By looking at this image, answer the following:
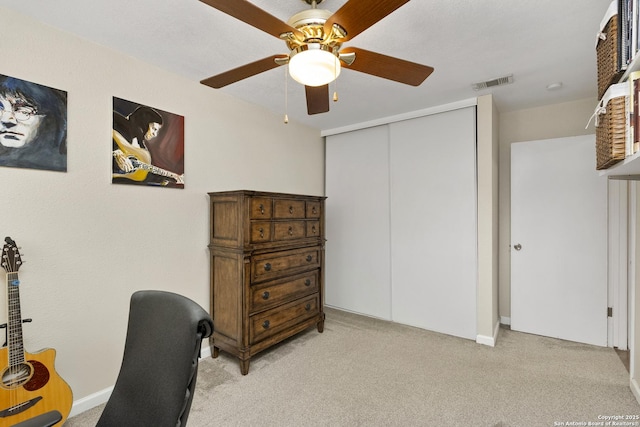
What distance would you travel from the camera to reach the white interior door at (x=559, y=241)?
2910 millimetres

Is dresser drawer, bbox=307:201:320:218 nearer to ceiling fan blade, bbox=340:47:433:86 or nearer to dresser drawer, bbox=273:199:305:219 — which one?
dresser drawer, bbox=273:199:305:219

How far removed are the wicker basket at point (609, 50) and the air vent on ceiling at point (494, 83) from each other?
3.56 ft

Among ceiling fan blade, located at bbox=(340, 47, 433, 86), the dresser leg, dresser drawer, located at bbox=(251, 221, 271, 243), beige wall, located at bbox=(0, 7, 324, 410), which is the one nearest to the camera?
ceiling fan blade, located at bbox=(340, 47, 433, 86)

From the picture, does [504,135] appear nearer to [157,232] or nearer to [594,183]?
[594,183]

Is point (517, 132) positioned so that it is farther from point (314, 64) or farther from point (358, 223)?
point (314, 64)

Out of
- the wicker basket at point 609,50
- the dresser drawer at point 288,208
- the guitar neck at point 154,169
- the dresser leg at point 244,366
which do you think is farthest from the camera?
the dresser drawer at point 288,208

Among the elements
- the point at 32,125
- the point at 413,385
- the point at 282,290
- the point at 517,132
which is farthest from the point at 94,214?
the point at 517,132

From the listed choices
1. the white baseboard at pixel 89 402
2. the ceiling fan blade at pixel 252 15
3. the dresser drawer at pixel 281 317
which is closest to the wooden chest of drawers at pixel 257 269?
the dresser drawer at pixel 281 317

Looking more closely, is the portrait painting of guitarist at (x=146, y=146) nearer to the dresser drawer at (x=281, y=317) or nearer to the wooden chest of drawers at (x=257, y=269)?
the wooden chest of drawers at (x=257, y=269)

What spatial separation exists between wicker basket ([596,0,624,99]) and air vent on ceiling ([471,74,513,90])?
3.56 ft

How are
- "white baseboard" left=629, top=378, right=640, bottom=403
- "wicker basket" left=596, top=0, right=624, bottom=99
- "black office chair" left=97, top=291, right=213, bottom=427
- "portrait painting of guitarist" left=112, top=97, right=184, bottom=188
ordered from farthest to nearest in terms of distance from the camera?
"portrait painting of guitarist" left=112, top=97, right=184, bottom=188 → "white baseboard" left=629, top=378, right=640, bottom=403 → "wicker basket" left=596, top=0, right=624, bottom=99 → "black office chair" left=97, top=291, right=213, bottom=427

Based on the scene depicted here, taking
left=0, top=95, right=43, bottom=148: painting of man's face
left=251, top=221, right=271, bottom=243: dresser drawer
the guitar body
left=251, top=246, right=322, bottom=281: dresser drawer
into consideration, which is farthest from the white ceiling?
the guitar body

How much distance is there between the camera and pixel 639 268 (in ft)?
6.82

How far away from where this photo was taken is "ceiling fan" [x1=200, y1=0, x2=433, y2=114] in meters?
1.16
